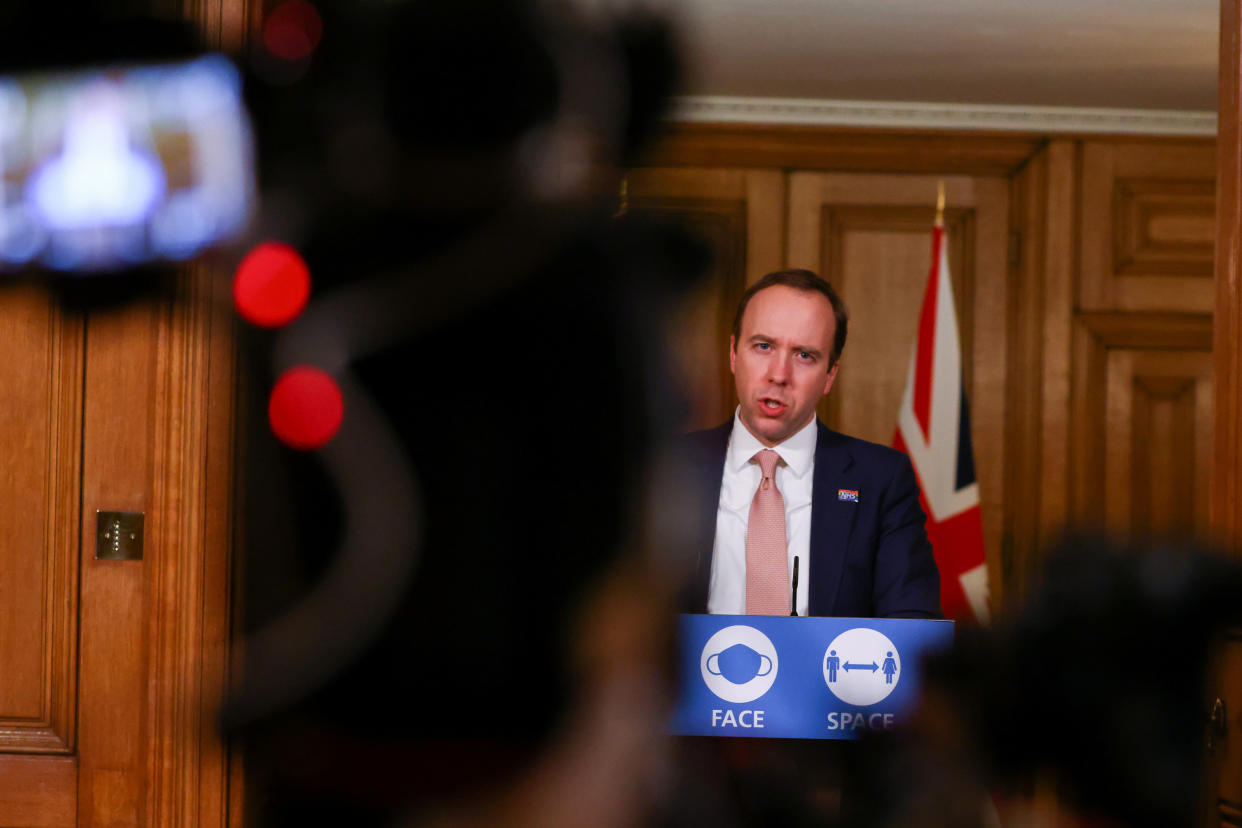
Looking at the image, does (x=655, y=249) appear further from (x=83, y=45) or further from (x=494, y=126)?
(x=83, y=45)

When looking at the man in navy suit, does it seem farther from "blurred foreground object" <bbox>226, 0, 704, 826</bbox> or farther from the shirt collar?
"blurred foreground object" <bbox>226, 0, 704, 826</bbox>

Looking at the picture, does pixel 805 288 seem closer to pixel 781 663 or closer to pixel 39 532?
pixel 781 663

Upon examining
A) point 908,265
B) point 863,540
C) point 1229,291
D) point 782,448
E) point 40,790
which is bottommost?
point 40,790

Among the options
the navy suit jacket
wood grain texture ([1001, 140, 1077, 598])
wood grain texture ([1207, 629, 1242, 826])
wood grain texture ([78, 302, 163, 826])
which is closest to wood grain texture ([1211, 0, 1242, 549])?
the navy suit jacket

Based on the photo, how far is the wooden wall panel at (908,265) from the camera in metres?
3.47

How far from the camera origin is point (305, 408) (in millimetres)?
336

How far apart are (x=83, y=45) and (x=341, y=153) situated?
8 centimetres

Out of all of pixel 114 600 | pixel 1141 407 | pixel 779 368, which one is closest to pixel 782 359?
pixel 779 368

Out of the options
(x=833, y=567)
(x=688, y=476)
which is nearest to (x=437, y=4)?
(x=688, y=476)

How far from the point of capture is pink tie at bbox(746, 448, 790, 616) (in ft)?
4.48

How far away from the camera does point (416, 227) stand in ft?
1.10

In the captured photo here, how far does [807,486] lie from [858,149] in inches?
88.6

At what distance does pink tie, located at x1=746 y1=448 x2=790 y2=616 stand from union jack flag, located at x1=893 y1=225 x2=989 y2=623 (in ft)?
6.10

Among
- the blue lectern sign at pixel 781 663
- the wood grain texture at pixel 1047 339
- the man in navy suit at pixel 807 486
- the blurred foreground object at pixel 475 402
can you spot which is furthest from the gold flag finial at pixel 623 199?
the wood grain texture at pixel 1047 339
